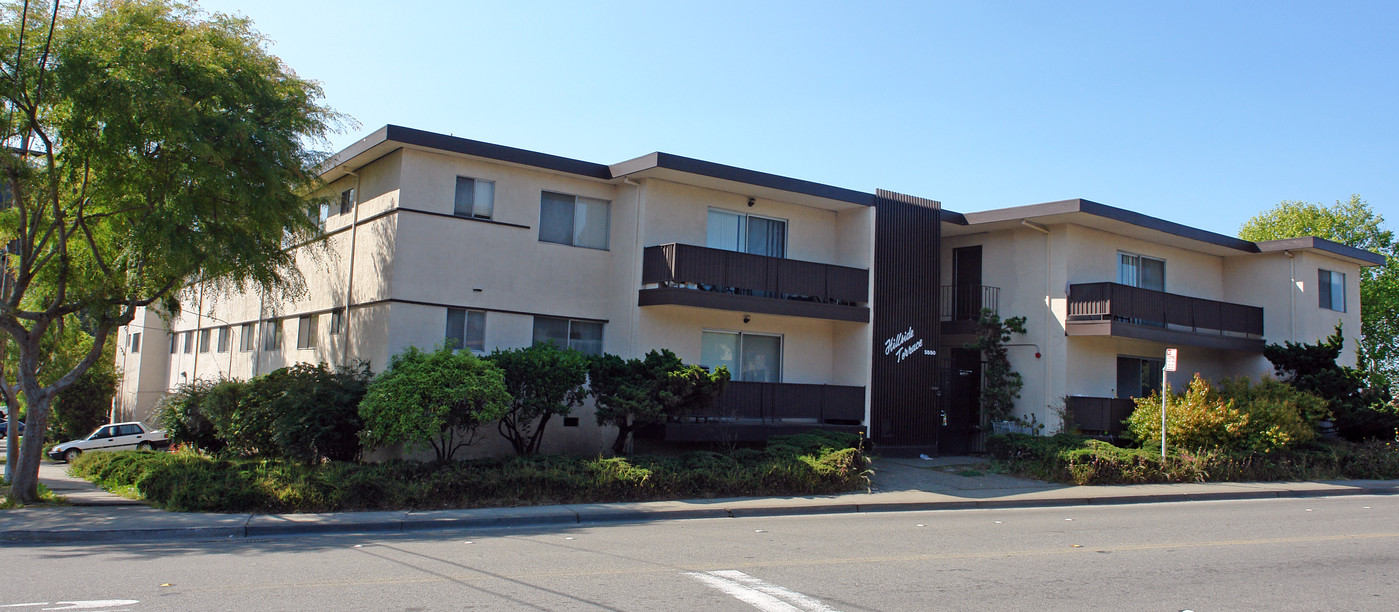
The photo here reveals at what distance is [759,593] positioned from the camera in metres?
7.70

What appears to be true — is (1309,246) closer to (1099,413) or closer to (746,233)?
(1099,413)

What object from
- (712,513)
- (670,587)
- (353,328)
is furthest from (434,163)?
(670,587)

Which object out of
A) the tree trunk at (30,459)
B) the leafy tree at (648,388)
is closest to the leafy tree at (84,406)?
the tree trunk at (30,459)

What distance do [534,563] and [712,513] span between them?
4.98m

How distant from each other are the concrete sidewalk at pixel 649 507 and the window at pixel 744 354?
10.0 ft

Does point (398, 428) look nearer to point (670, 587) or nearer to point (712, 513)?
point (712, 513)

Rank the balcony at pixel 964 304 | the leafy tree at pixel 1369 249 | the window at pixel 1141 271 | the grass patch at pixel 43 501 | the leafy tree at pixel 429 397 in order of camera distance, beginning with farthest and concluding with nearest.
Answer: the leafy tree at pixel 1369 249, the window at pixel 1141 271, the balcony at pixel 964 304, the leafy tree at pixel 429 397, the grass patch at pixel 43 501

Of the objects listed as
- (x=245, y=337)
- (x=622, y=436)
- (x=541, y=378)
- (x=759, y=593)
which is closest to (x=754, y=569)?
(x=759, y=593)

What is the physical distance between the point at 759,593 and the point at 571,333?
38.3 ft

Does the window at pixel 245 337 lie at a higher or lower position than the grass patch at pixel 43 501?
higher

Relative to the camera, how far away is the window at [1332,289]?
2628 centimetres

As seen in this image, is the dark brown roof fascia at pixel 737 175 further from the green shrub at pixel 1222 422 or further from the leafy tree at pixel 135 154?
the green shrub at pixel 1222 422

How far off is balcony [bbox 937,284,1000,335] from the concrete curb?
7544 mm

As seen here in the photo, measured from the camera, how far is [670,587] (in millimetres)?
7945
